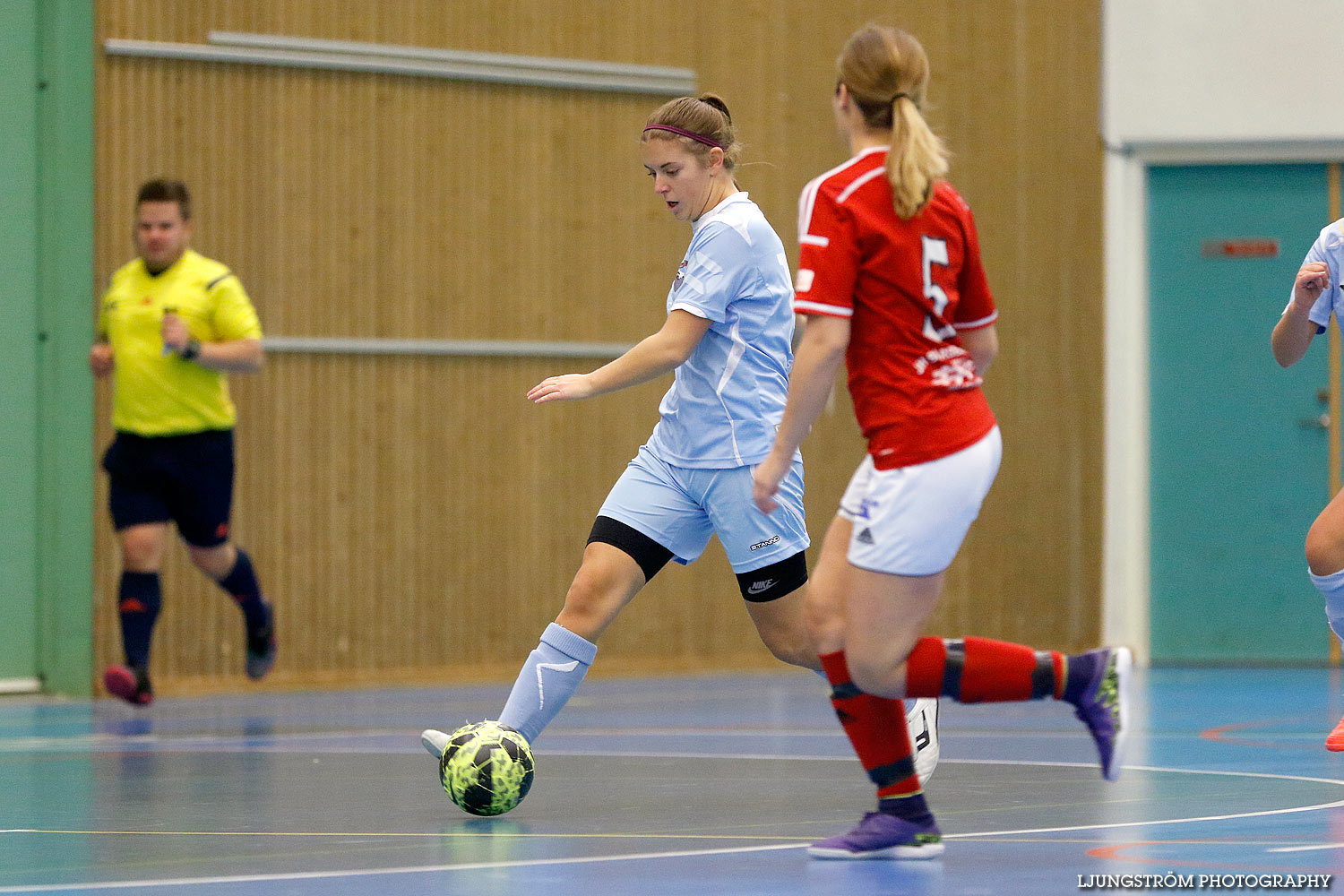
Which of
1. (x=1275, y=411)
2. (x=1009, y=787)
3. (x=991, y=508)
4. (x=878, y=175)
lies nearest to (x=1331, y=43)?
(x=1275, y=411)

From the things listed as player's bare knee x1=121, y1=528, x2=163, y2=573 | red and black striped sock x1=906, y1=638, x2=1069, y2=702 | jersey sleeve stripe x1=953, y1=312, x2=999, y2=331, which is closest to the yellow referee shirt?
player's bare knee x1=121, y1=528, x2=163, y2=573

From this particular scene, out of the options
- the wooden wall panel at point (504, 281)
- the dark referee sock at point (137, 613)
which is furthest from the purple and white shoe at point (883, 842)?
the wooden wall panel at point (504, 281)

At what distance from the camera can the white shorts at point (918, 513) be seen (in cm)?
424

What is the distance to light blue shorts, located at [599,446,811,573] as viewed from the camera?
17.8 ft

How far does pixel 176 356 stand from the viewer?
8.98m

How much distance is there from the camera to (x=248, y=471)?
1066cm

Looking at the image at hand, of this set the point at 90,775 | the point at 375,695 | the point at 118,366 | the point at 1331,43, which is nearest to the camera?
the point at 90,775

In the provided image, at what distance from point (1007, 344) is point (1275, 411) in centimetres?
173

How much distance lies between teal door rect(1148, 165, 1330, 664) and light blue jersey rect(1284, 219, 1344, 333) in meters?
6.23

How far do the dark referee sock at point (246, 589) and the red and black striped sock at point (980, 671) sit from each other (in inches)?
217

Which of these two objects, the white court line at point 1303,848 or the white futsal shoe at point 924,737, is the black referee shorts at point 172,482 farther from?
the white court line at point 1303,848

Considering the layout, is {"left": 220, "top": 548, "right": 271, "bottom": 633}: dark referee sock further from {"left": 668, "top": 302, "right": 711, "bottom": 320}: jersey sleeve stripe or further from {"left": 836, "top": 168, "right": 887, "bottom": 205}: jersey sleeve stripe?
{"left": 836, "top": 168, "right": 887, "bottom": 205}: jersey sleeve stripe

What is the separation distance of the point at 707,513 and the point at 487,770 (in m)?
0.93

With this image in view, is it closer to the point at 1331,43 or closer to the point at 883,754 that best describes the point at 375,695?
the point at 883,754
